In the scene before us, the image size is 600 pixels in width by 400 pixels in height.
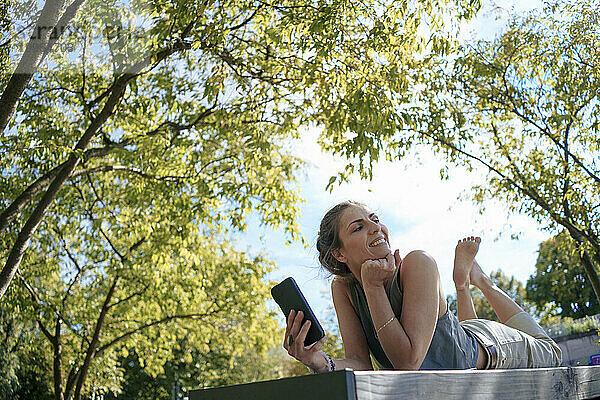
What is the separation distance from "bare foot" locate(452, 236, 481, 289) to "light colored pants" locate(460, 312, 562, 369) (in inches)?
14.7

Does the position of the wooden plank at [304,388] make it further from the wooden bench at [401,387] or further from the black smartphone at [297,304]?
the black smartphone at [297,304]

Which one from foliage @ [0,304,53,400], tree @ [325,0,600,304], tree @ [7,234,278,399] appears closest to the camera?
tree @ [325,0,600,304]

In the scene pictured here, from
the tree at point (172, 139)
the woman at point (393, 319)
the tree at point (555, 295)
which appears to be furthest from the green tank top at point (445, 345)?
the tree at point (555, 295)

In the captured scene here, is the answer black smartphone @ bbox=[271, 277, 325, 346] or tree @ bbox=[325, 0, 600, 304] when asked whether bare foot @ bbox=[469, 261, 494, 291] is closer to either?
black smartphone @ bbox=[271, 277, 325, 346]

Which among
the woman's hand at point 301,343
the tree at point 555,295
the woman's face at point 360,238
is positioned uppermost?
the tree at point 555,295

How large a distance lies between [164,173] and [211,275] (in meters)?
3.07

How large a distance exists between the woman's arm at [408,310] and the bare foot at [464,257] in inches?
32.9

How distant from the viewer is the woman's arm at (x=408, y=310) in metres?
1.76

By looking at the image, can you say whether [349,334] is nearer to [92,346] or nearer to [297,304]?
[297,304]

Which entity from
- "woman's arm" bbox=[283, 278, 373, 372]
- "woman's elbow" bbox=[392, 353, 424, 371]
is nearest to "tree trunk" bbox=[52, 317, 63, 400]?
"woman's arm" bbox=[283, 278, 373, 372]

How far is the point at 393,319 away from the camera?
1799mm

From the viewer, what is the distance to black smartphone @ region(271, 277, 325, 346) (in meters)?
1.68

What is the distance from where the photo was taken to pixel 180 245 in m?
8.24

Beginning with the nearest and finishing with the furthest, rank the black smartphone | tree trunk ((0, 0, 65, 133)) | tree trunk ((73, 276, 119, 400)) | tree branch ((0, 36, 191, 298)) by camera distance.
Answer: the black smartphone < tree trunk ((0, 0, 65, 133)) < tree branch ((0, 36, 191, 298)) < tree trunk ((73, 276, 119, 400))
